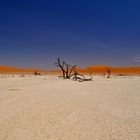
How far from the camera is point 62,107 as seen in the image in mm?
10867

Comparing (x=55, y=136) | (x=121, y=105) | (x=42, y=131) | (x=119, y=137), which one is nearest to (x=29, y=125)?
(x=42, y=131)

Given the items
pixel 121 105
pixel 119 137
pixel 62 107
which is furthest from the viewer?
pixel 121 105

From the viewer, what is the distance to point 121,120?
28.1 ft

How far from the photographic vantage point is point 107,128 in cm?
751

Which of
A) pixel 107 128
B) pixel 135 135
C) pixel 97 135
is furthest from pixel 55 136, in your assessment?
pixel 135 135

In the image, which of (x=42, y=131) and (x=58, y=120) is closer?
(x=42, y=131)

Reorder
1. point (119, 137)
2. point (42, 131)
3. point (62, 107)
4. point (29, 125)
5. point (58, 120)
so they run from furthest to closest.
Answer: point (62, 107) → point (58, 120) → point (29, 125) → point (42, 131) → point (119, 137)

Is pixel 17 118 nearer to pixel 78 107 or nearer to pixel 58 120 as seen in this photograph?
pixel 58 120

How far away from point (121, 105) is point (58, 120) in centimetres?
433

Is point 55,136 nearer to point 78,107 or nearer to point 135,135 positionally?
point 135,135

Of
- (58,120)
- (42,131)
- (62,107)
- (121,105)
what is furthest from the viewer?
(121,105)

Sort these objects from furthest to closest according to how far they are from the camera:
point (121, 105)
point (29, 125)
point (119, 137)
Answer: point (121, 105) → point (29, 125) → point (119, 137)

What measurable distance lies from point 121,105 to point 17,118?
17.5 feet

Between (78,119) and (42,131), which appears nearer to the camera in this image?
(42,131)
